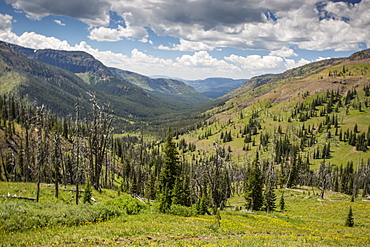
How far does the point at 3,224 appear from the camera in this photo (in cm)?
1564

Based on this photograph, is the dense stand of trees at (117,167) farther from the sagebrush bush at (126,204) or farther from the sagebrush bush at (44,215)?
the sagebrush bush at (44,215)

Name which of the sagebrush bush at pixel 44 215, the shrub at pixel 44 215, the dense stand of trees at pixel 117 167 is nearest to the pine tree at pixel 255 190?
the dense stand of trees at pixel 117 167

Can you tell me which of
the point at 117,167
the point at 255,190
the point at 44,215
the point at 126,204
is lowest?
the point at 117,167

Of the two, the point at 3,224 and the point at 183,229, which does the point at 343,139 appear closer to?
the point at 183,229

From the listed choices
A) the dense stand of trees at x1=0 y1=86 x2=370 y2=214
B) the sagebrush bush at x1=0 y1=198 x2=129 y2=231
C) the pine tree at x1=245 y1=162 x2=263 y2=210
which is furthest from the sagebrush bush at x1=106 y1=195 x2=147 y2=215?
the pine tree at x1=245 y1=162 x2=263 y2=210

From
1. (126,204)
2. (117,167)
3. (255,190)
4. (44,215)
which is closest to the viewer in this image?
(44,215)

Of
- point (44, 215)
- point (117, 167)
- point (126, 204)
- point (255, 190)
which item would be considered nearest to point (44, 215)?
point (44, 215)

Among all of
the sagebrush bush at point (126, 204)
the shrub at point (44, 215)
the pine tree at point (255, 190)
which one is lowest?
the pine tree at point (255, 190)

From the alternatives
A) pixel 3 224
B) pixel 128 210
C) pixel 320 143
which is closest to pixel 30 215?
pixel 3 224

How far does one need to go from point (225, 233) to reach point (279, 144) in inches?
7484

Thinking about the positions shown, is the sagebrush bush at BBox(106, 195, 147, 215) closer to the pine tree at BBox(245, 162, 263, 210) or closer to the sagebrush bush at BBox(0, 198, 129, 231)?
the sagebrush bush at BBox(0, 198, 129, 231)

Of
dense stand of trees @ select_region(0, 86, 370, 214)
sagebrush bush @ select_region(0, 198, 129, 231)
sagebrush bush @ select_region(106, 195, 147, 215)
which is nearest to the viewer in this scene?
sagebrush bush @ select_region(0, 198, 129, 231)

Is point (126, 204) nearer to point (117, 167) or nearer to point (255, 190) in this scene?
point (255, 190)

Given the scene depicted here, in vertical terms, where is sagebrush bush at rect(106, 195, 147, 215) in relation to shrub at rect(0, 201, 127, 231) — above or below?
below
